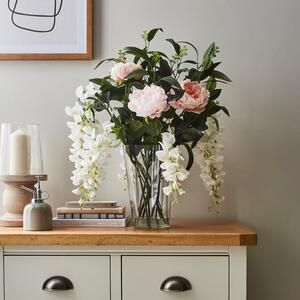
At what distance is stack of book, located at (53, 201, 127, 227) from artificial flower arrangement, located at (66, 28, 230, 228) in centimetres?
7

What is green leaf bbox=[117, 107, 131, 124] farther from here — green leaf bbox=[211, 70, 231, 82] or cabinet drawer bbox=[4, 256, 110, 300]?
cabinet drawer bbox=[4, 256, 110, 300]

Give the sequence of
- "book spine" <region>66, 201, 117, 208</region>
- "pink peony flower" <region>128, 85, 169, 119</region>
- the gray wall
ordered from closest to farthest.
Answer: "pink peony flower" <region>128, 85, 169, 119</region>, "book spine" <region>66, 201, 117, 208</region>, the gray wall

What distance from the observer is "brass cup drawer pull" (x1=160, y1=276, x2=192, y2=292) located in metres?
Answer: 1.72

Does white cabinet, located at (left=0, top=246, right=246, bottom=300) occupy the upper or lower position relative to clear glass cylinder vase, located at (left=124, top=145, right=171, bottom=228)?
lower

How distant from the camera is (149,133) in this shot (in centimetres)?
177

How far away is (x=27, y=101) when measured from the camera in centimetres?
216

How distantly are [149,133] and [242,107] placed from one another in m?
0.51

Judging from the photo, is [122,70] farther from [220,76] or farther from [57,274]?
[57,274]

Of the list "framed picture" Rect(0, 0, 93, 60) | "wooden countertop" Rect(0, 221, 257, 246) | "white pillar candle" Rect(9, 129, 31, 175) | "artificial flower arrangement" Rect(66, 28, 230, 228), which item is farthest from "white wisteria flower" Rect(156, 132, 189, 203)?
"framed picture" Rect(0, 0, 93, 60)

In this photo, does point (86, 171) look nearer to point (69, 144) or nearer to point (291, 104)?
point (69, 144)

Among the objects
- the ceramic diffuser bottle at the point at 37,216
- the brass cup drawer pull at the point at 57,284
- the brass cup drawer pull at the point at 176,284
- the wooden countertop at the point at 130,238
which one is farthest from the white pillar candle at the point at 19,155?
the brass cup drawer pull at the point at 176,284

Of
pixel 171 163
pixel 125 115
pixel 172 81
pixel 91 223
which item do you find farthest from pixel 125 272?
pixel 172 81

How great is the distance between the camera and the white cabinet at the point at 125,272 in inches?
68.4

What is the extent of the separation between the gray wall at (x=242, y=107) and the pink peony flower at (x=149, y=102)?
0.46 meters
